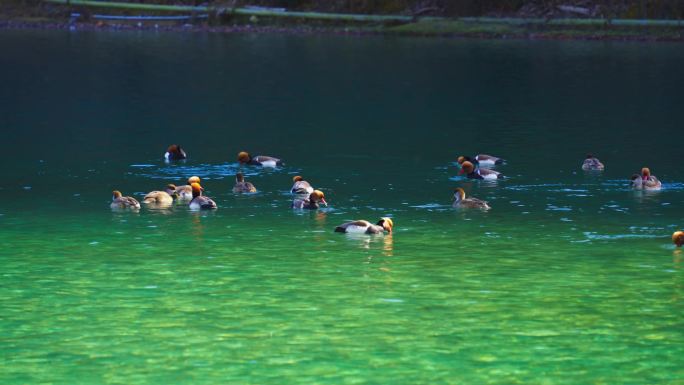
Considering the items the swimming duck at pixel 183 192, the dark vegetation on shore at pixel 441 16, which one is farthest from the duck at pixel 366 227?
the dark vegetation on shore at pixel 441 16

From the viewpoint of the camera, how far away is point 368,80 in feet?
263

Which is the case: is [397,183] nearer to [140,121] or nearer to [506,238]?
[506,238]

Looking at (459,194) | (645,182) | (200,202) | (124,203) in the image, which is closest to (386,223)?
(459,194)

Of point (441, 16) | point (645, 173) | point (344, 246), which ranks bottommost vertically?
point (344, 246)

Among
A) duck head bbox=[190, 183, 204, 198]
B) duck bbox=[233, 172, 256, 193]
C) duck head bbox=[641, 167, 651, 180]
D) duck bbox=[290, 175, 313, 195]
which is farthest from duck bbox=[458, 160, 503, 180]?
duck head bbox=[190, 183, 204, 198]

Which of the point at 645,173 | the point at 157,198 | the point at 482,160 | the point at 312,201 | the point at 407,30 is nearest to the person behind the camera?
the point at 312,201

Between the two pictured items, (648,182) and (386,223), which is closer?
(386,223)

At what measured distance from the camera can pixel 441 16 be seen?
11475cm

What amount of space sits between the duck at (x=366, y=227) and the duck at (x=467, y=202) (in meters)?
4.25

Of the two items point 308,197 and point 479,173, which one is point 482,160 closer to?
point 479,173

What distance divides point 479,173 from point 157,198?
1024 cm

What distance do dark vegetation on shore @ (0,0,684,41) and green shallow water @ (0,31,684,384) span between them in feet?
111

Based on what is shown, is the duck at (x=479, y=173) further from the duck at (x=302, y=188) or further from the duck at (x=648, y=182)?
the duck at (x=302, y=188)

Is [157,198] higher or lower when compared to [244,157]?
lower
